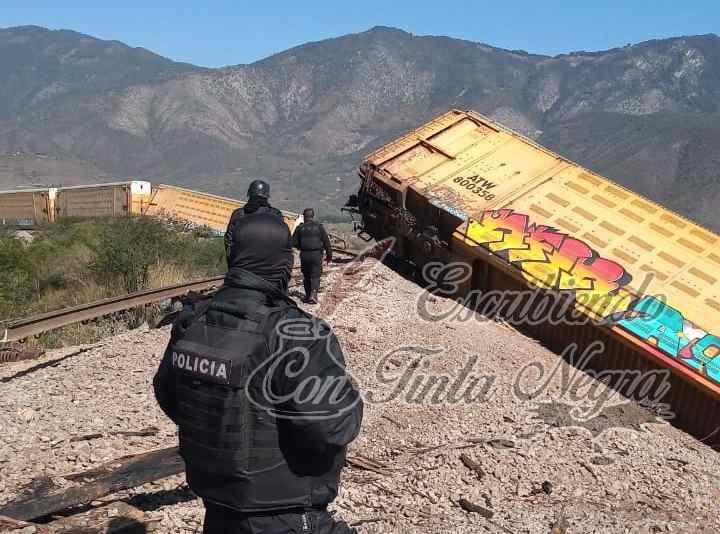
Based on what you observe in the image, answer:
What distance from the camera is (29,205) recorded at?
20.3m

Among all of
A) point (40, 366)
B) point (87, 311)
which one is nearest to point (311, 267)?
point (87, 311)

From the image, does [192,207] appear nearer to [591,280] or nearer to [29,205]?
[29,205]

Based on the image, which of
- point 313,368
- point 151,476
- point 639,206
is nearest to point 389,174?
point 639,206

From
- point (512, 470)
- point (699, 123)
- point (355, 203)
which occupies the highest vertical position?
point (699, 123)

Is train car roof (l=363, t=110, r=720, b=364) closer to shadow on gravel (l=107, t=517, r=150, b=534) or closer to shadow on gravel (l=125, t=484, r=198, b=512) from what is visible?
shadow on gravel (l=125, t=484, r=198, b=512)

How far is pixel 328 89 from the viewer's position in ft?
371

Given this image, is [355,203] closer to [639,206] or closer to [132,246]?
[132,246]

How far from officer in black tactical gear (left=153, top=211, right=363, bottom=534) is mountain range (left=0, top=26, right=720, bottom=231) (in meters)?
47.3

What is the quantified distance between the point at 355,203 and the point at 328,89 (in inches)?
4139

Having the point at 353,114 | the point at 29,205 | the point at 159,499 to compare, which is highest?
the point at 353,114

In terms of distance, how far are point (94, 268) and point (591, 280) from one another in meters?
7.09

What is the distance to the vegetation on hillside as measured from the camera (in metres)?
9.84

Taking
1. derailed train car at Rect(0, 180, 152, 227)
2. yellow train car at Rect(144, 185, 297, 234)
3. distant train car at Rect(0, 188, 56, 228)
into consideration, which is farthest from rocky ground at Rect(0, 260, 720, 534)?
distant train car at Rect(0, 188, 56, 228)

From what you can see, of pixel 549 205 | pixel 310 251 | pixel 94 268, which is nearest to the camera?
pixel 310 251
